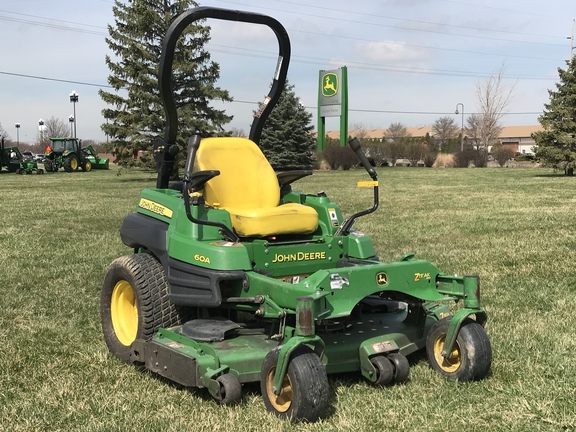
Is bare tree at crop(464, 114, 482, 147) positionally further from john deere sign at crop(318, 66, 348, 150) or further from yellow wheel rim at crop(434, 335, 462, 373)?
yellow wheel rim at crop(434, 335, 462, 373)

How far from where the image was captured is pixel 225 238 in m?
4.14

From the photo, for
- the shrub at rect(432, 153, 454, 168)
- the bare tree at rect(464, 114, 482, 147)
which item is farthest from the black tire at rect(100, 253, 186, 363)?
the bare tree at rect(464, 114, 482, 147)

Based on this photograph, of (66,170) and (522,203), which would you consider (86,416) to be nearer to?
(522,203)

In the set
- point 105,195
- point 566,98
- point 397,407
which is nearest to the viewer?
point 397,407

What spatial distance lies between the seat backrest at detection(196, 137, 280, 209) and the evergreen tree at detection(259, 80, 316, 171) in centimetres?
3108


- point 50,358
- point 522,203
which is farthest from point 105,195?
point 50,358

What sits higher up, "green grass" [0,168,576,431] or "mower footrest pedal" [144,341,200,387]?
"mower footrest pedal" [144,341,200,387]

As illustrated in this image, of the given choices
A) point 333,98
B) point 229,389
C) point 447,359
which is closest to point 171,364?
point 229,389

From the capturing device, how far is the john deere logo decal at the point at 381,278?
365 centimetres

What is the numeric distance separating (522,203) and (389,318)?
1203 centimetres

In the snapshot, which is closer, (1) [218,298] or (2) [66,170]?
(1) [218,298]

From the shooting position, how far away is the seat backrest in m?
4.61

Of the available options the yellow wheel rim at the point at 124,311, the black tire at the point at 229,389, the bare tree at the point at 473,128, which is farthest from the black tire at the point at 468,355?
the bare tree at the point at 473,128

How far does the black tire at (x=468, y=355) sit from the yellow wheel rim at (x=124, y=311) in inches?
83.5
